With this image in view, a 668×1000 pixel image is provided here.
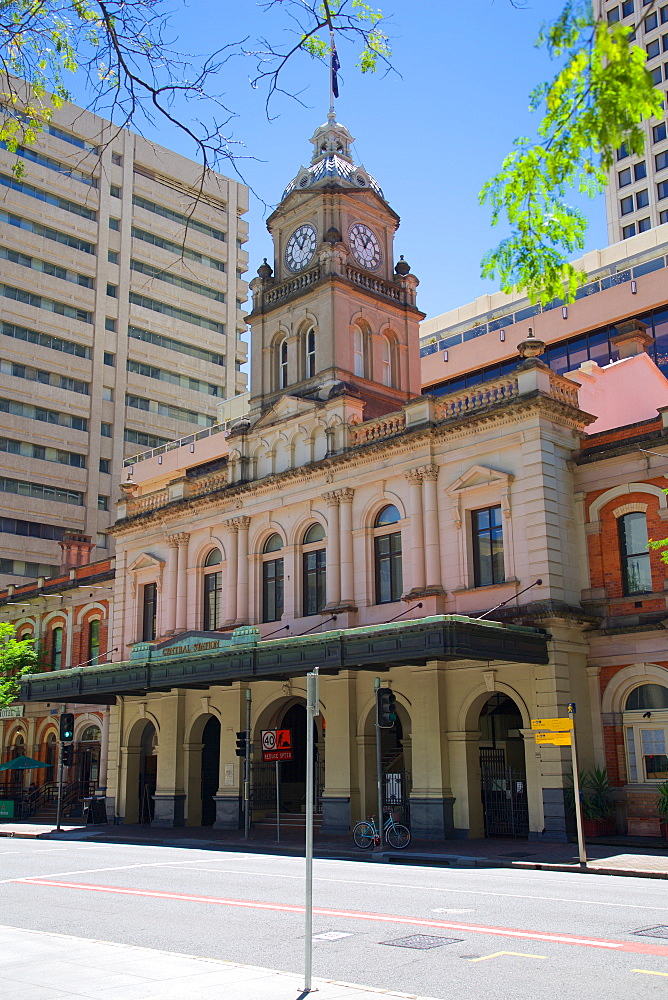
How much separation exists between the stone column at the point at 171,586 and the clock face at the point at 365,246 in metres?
12.2

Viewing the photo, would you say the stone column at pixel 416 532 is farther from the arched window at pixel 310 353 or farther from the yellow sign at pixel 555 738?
the arched window at pixel 310 353

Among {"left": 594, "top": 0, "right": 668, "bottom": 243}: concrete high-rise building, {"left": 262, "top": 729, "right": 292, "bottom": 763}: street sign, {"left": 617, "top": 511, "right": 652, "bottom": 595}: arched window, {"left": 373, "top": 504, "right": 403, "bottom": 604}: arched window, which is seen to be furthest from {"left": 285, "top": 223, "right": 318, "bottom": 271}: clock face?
{"left": 594, "top": 0, "right": 668, "bottom": 243}: concrete high-rise building

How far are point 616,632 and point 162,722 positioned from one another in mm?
17014

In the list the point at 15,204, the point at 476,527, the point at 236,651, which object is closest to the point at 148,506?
the point at 236,651

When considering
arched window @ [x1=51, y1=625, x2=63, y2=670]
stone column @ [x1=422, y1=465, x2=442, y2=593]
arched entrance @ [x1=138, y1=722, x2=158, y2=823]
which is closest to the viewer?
stone column @ [x1=422, y1=465, x2=442, y2=593]

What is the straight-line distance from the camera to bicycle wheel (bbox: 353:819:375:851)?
23.7 meters

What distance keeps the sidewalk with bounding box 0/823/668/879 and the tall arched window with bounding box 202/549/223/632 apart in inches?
290

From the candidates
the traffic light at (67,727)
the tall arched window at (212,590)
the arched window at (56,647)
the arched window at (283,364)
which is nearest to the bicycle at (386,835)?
the tall arched window at (212,590)

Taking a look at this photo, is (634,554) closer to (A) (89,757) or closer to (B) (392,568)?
(B) (392,568)

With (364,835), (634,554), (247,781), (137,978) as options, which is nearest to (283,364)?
(247,781)

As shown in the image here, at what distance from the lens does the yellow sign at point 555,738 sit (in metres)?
21.1

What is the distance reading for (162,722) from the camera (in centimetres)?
3525

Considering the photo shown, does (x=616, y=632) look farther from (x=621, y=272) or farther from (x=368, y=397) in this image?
(x=621, y=272)

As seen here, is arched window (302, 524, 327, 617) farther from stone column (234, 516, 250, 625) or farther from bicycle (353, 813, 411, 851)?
bicycle (353, 813, 411, 851)
